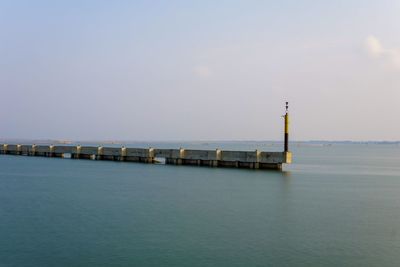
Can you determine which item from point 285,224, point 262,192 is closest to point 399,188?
point 262,192

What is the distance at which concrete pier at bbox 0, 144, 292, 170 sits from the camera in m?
48.7

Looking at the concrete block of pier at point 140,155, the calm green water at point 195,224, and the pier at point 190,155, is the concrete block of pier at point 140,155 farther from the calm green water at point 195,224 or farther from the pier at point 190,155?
the calm green water at point 195,224

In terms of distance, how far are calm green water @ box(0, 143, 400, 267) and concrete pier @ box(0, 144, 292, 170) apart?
11276 millimetres

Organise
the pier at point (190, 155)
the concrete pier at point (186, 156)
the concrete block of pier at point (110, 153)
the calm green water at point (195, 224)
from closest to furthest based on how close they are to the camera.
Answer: the calm green water at point (195, 224) < the pier at point (190, 155) < the concrete pier at point (186, 156) < the concrete block of pier at point (110, 153)

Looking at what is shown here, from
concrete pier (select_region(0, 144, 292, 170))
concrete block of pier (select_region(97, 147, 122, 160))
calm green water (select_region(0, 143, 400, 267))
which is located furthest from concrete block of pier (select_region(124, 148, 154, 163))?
calm green water (select_region(0, 143, 400, 267))

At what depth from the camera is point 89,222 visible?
2066cm

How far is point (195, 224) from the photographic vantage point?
2078 centimetres

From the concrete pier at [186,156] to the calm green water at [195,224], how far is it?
11.3 metres

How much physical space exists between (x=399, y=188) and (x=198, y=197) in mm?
17681

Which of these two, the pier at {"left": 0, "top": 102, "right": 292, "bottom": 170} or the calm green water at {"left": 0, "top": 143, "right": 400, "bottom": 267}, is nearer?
the calm green water at {"left": 0, "top": 143, "right": 400, "bottom": 267}

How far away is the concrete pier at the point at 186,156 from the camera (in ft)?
160

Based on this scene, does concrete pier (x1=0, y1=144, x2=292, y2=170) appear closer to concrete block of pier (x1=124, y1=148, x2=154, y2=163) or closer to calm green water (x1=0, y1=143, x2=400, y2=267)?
concrete block of pier (x1=124, y1=148, x2=154, y2=163)

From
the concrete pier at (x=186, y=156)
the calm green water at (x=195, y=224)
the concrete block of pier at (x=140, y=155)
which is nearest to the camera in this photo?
the calm green water at (x=195, y=224)

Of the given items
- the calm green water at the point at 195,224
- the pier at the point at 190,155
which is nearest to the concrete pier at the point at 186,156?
the pier at the point at 190,155
